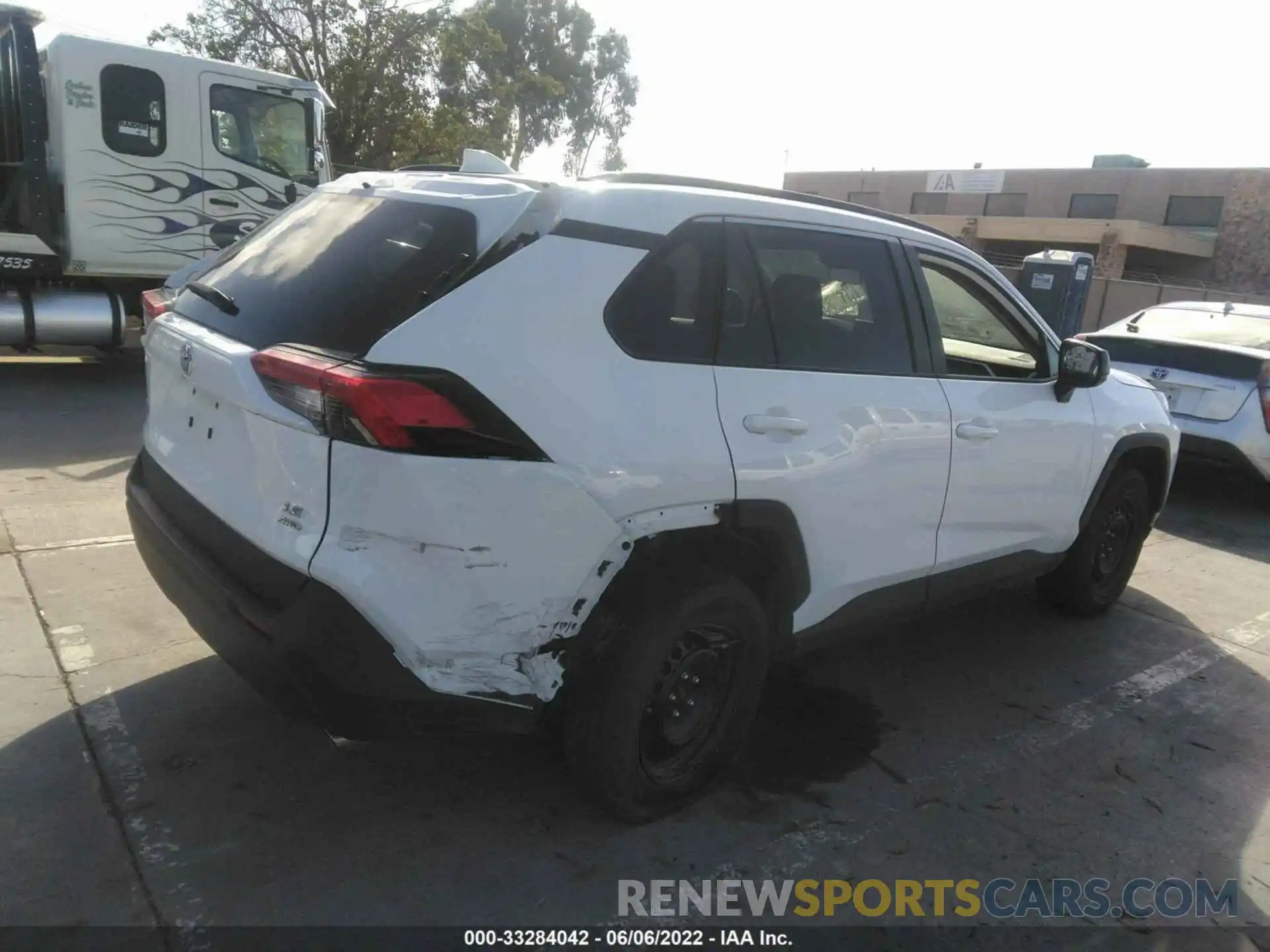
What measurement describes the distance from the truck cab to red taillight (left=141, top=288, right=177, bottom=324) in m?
5.64

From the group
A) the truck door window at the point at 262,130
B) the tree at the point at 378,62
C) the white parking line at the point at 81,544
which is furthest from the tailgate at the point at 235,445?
the tree at the point at 378,62

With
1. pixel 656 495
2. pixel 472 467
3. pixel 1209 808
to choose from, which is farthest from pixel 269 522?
pixel 1209 808

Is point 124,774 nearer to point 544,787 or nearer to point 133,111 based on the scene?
point 544,787

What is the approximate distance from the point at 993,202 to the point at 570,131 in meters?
19.6

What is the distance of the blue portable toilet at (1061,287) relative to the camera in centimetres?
1248

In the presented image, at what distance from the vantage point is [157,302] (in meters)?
3.39

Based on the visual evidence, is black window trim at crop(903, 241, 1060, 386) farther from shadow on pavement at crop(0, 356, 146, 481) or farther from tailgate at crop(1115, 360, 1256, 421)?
shadow on pavement at crop(0, 356, 146, 481)

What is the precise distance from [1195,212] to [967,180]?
34.9 ft

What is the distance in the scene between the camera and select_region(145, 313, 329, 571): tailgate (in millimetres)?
2432

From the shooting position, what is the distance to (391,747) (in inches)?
130

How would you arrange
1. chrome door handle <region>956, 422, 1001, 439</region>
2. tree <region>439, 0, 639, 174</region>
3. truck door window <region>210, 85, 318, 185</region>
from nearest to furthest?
1. chrome door handle <region>956, 422, 1001, 439</region>
2. truck door window <region>210, 85, 318, 185</region>
3. tree <region>439, 0, 639, 174</region>

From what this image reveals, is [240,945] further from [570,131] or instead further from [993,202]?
[993,202]

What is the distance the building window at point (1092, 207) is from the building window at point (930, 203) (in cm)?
624

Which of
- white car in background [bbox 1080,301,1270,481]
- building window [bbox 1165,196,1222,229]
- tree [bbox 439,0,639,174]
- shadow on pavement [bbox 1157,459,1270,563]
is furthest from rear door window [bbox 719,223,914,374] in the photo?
building window [bbox 1165,196,1222,229]
